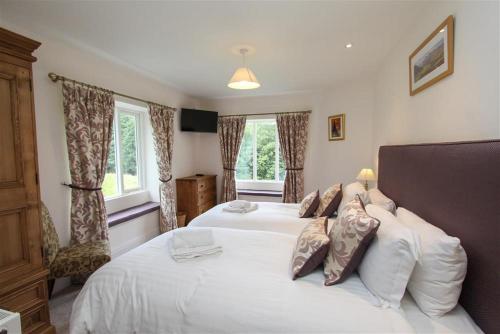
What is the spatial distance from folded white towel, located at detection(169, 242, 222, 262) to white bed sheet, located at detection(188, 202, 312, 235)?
2.87ft

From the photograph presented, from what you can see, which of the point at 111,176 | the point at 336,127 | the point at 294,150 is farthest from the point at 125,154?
the point at 336,127

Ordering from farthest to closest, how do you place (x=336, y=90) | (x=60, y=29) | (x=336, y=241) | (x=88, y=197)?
(x=336, y=90) → (x=88, y=197) → (x=60, y=29) → (x=336, y=241)

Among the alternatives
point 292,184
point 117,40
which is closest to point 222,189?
point 292,184

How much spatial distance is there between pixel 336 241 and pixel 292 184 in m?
3.11

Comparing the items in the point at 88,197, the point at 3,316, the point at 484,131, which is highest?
the point at 484,131

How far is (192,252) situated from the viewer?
167 cm

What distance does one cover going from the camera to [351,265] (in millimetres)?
1317

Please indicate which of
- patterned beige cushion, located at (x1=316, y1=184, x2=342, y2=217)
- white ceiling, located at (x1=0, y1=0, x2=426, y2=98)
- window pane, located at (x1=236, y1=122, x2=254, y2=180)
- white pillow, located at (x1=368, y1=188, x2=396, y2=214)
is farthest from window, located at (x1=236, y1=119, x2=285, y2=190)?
white pillow, located at (x1=368, y1=188, x2=396, y2=214)

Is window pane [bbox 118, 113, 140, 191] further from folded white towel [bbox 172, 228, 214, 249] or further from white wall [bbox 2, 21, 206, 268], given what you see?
folded white towel [bbox 172, 228, 214, 249]

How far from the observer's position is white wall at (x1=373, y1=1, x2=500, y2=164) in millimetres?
1173

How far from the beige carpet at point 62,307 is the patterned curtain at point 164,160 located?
1485 millimetres

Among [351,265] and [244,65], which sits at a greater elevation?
[244,65]

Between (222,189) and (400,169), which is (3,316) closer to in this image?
(400,169)

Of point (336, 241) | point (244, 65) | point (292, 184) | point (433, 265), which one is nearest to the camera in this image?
point (433, 265)
